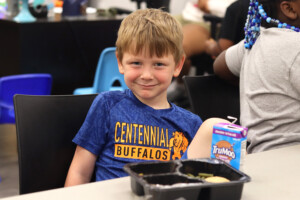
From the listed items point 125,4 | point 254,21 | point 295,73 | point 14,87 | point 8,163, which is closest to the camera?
point 295,73

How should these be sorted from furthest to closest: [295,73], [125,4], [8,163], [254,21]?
[125,4] → [8,163] → [254,21] → [295,73]

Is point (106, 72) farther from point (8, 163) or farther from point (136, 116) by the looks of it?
point (136, 116)

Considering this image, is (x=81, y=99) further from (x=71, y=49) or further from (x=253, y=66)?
(x=71, y=49)

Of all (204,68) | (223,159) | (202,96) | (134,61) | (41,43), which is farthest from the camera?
(204,68)

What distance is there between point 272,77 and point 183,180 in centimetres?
71

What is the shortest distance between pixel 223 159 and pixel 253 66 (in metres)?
0.63

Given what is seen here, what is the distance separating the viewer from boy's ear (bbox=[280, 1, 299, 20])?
5.32ft

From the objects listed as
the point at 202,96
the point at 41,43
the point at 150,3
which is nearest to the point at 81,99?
the point at 202,96

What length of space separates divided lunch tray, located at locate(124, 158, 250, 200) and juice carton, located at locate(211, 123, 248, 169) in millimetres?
28

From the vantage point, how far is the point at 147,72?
145 cm

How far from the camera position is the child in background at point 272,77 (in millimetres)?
1581

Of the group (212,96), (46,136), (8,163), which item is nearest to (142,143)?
(46,136)

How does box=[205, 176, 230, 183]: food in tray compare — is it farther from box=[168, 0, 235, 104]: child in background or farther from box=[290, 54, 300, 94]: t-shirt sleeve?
box=[168, 0, 235, 104]: child in background

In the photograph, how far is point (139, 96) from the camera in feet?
5.02
